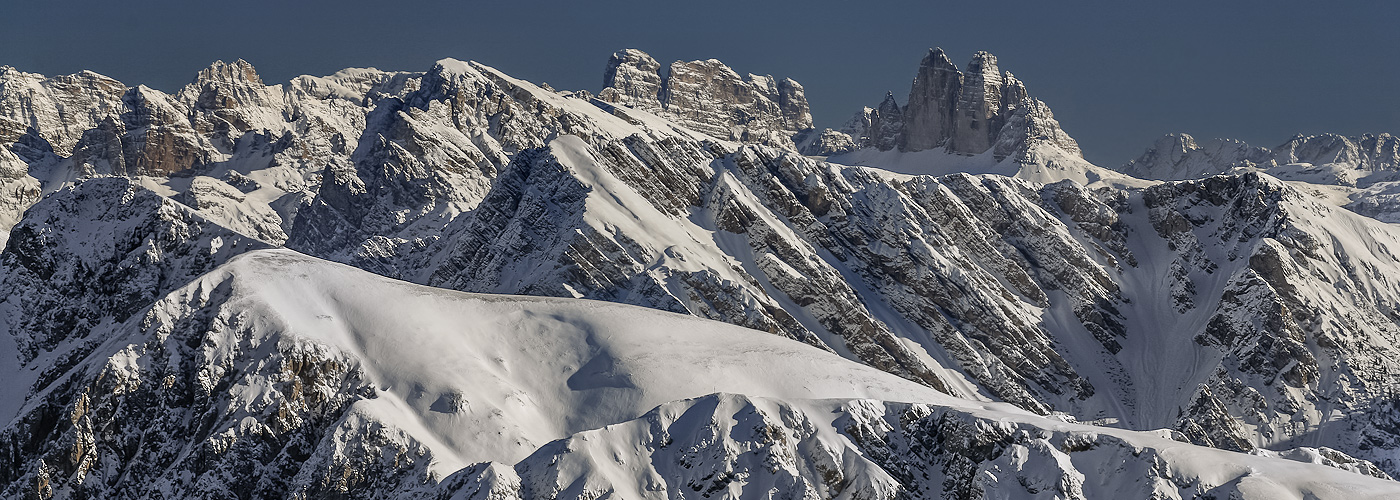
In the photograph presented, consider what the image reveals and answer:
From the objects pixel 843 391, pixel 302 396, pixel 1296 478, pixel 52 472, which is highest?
pixel 1296 478

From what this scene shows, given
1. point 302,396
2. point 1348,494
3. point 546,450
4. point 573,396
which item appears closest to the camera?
point 1348,494

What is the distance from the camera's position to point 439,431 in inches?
4377

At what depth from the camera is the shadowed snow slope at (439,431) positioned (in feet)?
325

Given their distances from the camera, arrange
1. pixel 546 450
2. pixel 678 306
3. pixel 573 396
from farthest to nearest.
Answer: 1. pixel 678 306
2. pixel 573 396
3. pixel 546 450

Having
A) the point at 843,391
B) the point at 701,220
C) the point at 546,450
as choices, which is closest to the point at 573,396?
the point at 546,450

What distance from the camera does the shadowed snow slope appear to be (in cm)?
9900

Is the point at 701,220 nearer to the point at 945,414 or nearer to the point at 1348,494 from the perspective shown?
the point at 945,414

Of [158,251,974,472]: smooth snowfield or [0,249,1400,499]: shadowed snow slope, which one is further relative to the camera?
[158,251,974,472]: smooth snowfield

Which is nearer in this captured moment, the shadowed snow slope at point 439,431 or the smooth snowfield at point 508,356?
the shadowed snow slope at point 439,431

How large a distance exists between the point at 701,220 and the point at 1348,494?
117 m

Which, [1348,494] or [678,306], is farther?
[678,306]

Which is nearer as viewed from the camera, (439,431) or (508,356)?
(439,431)

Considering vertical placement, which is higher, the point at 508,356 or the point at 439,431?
the point at 508,356

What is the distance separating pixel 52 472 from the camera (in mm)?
106000
